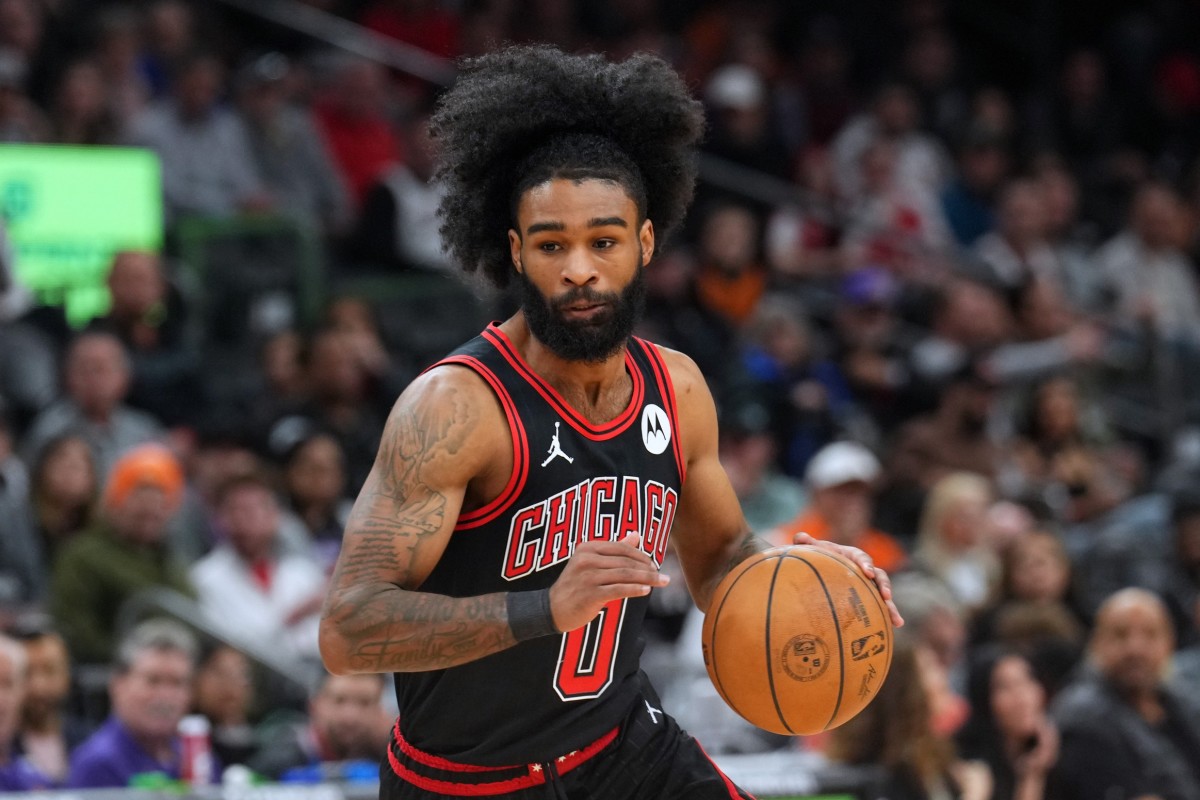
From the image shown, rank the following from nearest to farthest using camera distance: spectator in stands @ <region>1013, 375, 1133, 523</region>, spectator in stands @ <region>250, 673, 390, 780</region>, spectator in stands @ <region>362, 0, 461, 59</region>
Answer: spectator in stands @ <region>250, 673, 390, 780</region>
spectator in stands @ <region>1013, 375, 1133, 523</region>
spectator in stands @ <region>362, 0, 461, 59</region>

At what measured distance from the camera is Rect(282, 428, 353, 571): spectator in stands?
870cm

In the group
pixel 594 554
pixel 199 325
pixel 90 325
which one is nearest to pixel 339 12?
pixel 199 325

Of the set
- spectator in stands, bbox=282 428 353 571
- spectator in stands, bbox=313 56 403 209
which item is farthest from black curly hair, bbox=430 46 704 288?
spectator in stands, bbox=313 56 403 209

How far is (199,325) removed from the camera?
33.6ft

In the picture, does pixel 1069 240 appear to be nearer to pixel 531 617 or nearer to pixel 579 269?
pixel 579 269

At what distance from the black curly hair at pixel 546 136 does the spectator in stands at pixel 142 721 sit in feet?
9.43

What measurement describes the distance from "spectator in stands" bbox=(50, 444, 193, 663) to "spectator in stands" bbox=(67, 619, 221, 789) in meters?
0.86

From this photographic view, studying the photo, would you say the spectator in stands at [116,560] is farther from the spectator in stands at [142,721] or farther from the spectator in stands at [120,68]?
the spectator in stands at [120,68]

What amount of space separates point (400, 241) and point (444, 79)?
5.80 feet

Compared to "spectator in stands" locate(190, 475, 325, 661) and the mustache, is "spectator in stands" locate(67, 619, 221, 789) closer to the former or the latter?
"spectator in stands" locate(190, 475, 325, 661)

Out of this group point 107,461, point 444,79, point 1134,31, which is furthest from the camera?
point 1134,31

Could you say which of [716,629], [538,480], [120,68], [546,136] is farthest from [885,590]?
[120,68]

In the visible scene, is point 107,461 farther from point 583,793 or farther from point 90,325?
point 583,793

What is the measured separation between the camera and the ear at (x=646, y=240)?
4.26 meters
